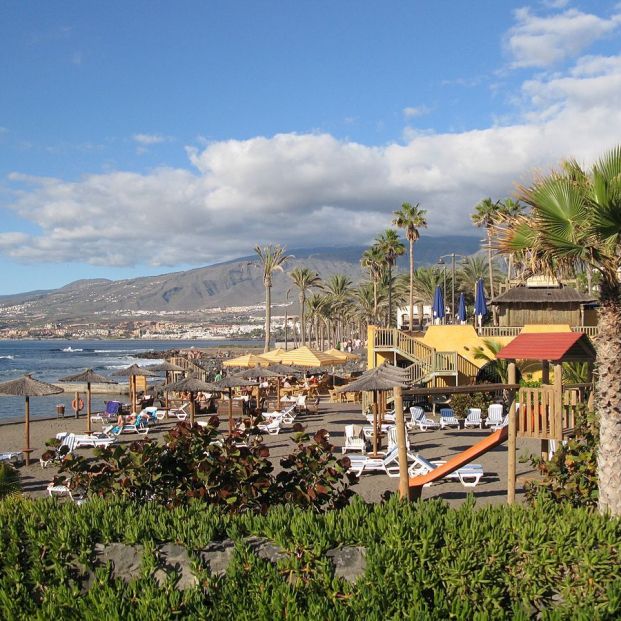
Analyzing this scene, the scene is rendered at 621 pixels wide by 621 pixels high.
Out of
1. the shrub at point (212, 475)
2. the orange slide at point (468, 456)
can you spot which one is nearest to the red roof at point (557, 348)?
the orange slide at point (468, 456)

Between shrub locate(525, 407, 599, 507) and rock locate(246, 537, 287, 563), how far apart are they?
154 inches

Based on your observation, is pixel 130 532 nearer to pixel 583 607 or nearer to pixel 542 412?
pixel 583 607

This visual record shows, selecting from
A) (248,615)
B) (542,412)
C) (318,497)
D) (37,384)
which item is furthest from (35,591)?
(37,384)

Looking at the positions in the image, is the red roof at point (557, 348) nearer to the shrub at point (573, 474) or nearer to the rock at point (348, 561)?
the shrub at point (573, 474)

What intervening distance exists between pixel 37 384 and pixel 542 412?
1363 centimetres

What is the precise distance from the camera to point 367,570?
193 inches

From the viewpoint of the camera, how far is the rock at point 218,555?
5363 millimetres

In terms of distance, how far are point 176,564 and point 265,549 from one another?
0.72 m

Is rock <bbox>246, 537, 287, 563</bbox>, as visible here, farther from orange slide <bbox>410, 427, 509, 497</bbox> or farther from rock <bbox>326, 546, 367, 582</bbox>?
orange slide <bbox>410, 427, 509, 497</bbox>

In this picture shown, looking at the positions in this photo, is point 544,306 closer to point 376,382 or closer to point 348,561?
point 376,382

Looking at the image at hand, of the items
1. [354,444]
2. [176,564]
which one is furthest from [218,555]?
[354,444]

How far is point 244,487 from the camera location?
23.6ft

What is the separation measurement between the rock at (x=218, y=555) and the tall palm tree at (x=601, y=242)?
3.77 metres

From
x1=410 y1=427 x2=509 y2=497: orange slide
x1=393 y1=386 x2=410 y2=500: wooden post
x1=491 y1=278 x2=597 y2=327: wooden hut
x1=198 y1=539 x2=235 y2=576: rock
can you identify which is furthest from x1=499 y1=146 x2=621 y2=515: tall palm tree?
x1=491 y1=278 x2=597 y2=327: wooden hut
